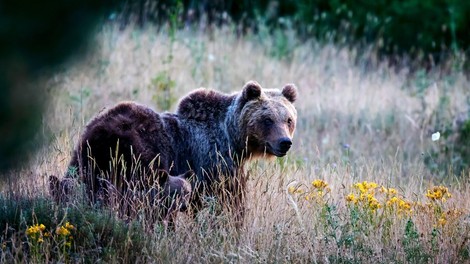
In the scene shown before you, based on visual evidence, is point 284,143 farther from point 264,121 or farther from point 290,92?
point 290,92

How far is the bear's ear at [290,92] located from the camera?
24.8 ft

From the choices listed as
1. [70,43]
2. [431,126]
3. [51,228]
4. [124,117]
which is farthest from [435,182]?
[70,43]

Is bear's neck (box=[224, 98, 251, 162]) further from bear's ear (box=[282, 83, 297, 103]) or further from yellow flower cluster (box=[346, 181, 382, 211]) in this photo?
yellow flower cluster (box=[346, 181, 382, 211])

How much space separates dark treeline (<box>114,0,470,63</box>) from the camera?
16344mm

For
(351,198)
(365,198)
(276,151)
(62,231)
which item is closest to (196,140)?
(276,151)

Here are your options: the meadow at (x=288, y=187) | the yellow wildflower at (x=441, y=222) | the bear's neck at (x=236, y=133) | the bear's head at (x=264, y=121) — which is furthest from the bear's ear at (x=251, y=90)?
the yellow wildflower at (x=441, y=222)

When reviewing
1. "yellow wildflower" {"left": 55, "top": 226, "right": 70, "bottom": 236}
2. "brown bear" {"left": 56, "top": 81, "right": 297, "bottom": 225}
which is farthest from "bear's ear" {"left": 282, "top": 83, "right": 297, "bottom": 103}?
"yellow wildflower" {"left": 55, "top": 226, "right": 70, "bottom": 236}

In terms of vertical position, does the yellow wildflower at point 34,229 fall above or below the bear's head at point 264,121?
below

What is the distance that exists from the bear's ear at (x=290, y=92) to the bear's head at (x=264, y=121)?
140 mm

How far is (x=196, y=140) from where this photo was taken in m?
7.29

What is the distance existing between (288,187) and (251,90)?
0.93 m

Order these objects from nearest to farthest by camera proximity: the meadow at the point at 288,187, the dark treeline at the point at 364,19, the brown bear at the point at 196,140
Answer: the meadow at the point at 288,187 → the brown bear at the point at 196,140 → the dark treeline at the point at 364,19

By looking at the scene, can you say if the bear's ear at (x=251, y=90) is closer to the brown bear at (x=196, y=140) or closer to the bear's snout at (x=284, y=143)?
the brown bear at (x=196, y=140)

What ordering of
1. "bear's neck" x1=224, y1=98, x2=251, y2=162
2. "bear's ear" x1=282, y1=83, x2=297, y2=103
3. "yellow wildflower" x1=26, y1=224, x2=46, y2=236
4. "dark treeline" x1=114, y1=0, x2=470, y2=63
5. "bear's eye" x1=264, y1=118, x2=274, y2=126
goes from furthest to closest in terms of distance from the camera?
"dark treeline" x1=114, y1=0, x2=470, y2=63
"bear's ear" x1=282, y1=83, x2=297, y2=103
"bear's neck" x1=224, y1=98, x2=251, y2=162
"bear's eye" x1=264, y1=118, x2=274, y2=126
"yellow wildflower" x1=26, y1=224, x2=46, y2=236
